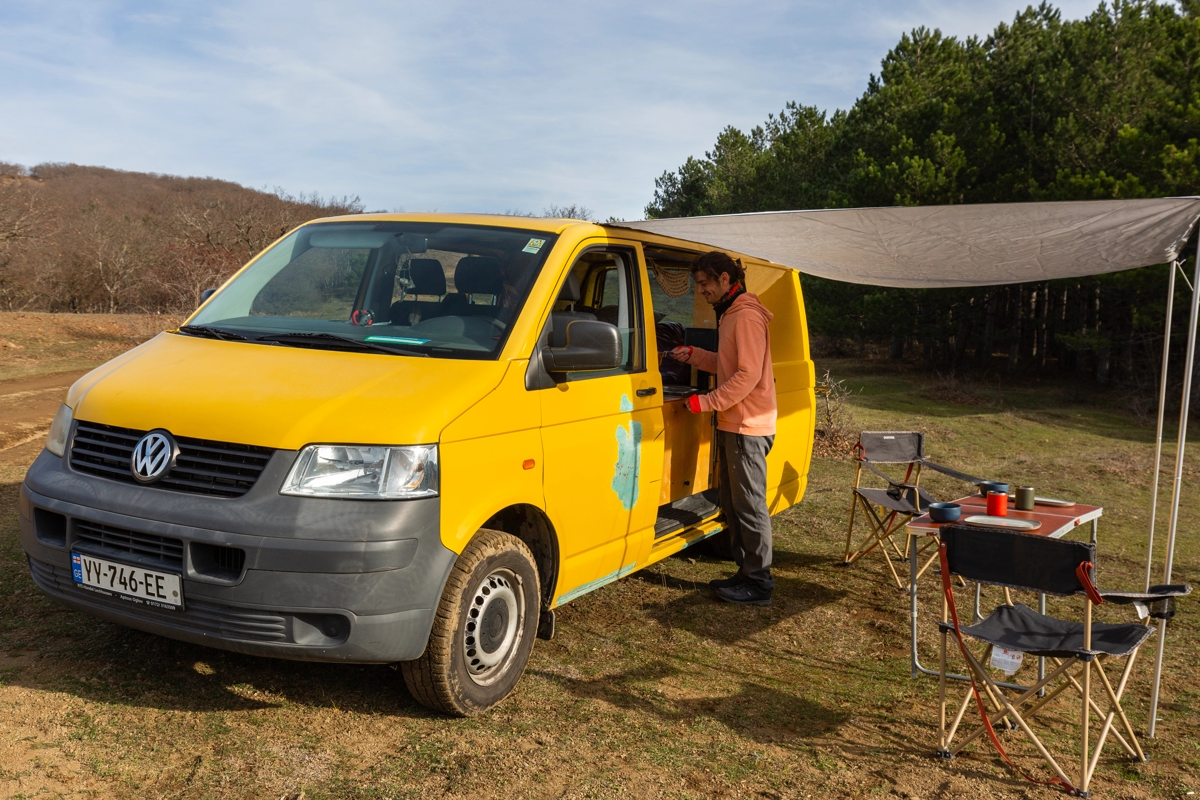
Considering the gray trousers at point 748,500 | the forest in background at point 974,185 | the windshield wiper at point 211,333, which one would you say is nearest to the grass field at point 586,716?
the gray trousers at point 748,500

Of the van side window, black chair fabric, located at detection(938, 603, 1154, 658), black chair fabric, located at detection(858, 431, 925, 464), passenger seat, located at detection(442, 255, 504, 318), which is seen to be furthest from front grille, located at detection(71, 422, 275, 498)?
black chair fabric, located at detection(858, 431, 925, 464)

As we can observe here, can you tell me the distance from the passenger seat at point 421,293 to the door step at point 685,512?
5.84 feet

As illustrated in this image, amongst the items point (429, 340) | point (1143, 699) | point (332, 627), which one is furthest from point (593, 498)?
point (1143, 699)

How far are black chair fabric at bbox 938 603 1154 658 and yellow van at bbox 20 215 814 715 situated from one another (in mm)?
1769

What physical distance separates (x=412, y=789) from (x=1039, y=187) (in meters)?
20.8

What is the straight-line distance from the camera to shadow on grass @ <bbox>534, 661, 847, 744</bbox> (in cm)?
A: 401

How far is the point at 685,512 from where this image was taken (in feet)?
18.6

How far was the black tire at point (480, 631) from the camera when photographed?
3594 mm

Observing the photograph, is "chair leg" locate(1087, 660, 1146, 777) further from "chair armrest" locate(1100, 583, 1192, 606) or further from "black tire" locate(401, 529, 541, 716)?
"black tire" locate(401, 529, 541, 716)

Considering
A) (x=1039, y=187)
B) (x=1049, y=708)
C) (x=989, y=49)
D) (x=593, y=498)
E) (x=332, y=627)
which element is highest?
(x=989, y=49)

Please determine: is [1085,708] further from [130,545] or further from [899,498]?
[130,545]

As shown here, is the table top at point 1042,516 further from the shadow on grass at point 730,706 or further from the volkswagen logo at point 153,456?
the volkswagen logo at point 153,456

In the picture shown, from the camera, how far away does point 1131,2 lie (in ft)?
65.9

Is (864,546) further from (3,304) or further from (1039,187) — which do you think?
(3,304)
